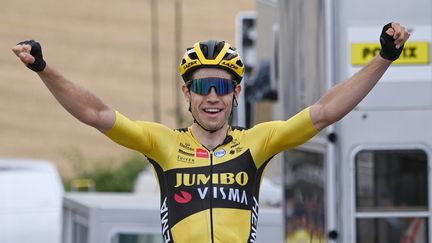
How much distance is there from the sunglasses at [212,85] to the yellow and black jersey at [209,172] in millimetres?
252

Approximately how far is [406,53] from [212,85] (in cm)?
351

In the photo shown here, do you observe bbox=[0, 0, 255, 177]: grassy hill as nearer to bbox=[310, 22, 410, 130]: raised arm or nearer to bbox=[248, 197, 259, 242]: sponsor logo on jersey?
bbox=[248, 197, 259, 242]: sponsor logo on jersey

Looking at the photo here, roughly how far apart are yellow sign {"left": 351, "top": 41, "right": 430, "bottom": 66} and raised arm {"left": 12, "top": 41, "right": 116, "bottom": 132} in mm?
3576

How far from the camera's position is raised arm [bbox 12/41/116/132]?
5.94 m

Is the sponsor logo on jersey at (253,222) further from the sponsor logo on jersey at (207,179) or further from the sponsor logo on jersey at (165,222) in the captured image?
the sponsor logo on jersey at (165,222)

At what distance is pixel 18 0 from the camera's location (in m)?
37.9

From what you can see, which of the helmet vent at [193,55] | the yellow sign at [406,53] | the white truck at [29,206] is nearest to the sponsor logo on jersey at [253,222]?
the helmet vent at [193,55]

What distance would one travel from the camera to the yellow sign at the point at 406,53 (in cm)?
955

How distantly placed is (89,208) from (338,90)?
5.65m

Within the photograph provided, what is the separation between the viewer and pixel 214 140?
643cm

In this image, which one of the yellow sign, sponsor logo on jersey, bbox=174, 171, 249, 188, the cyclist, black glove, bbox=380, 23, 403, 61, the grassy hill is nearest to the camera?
black glove, bbox=380, 23, 403, 61

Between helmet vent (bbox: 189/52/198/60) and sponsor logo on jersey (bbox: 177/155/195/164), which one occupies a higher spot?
helmet vent (bbox: 189/52/198/60)

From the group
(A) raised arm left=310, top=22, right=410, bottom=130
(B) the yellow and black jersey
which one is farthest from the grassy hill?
(A) raised arm left=310, top=22, right=410, bottom=130

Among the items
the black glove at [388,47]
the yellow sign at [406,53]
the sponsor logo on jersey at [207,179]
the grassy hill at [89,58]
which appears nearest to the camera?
the black glove at [388,47]
